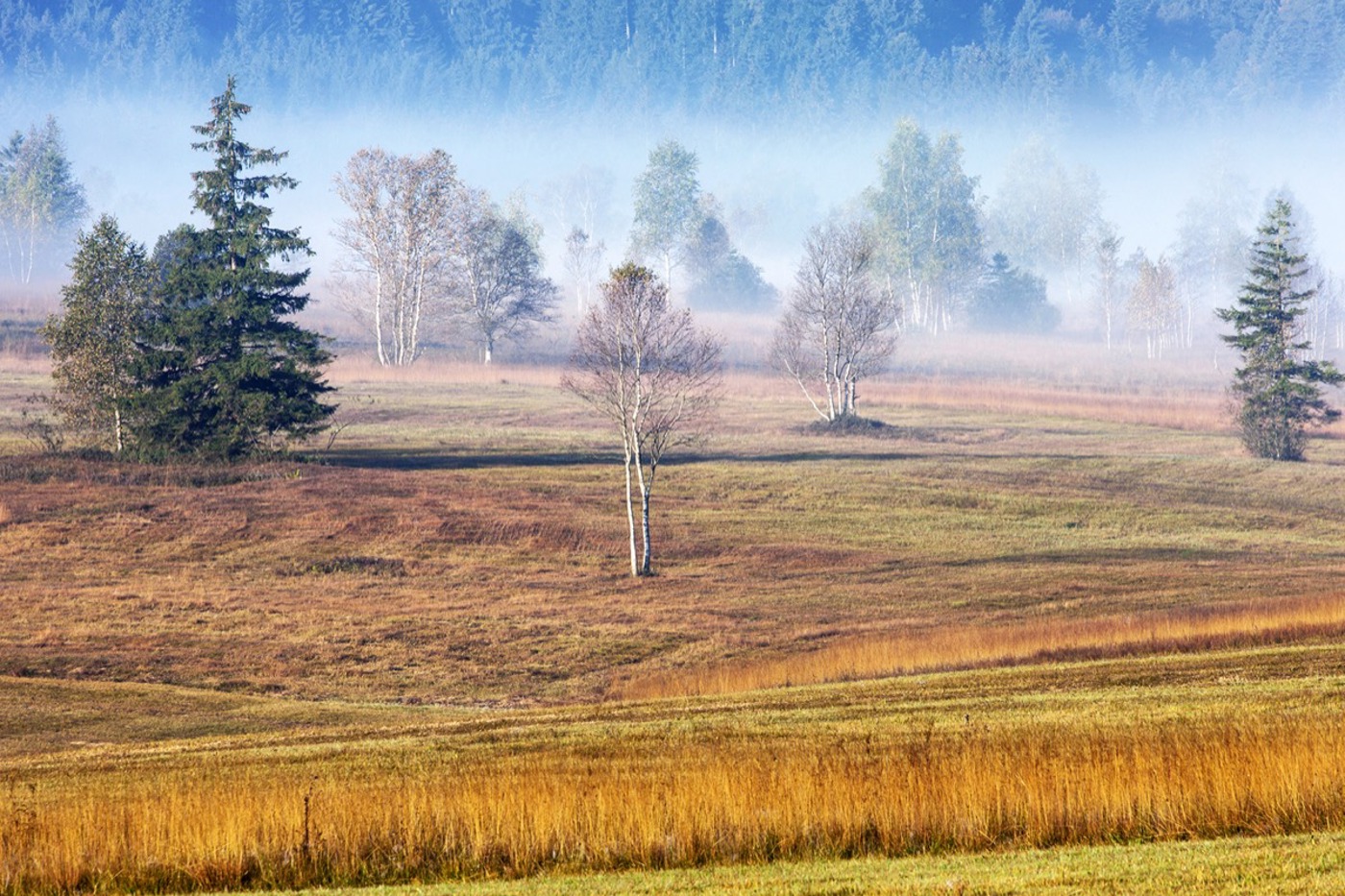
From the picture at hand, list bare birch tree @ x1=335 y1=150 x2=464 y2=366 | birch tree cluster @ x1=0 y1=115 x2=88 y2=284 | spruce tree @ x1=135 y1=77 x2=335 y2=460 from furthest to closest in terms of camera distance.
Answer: birch tree cluster @ x1=0 y1=115 x2=88 y2=284 < bare birch tree @ x1=335 y1=150 x2=464 y2=366 < spruce tree @ x1=135 y1=77 x2=335 y2=460

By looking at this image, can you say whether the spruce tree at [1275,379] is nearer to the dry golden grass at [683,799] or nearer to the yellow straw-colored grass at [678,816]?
the dry golden grass at [683,799]

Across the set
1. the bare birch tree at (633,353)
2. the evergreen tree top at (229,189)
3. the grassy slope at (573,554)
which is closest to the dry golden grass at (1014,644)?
the grassy slope at (573,554)

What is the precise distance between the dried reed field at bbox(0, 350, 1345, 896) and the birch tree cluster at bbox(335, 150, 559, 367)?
41.8 meters

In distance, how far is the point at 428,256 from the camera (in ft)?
418

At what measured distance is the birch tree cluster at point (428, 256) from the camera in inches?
4916

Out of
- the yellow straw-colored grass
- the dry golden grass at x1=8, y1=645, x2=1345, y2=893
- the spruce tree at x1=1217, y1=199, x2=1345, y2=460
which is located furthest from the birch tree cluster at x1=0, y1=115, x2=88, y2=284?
the yellow straw-colored grass

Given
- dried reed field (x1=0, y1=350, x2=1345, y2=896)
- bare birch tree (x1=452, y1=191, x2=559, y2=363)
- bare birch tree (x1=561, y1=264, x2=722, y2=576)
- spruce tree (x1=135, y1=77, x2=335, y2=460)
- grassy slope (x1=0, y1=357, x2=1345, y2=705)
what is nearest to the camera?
dried reed field (x1=0, y1=350, x2=1345, y2=896)

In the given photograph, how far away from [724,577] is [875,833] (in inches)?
1347

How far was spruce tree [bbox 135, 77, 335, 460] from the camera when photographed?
219ft

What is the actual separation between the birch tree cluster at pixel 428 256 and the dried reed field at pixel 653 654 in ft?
137

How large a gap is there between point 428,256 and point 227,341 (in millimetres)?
59830

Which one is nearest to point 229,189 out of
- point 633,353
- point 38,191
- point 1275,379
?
point 633,353

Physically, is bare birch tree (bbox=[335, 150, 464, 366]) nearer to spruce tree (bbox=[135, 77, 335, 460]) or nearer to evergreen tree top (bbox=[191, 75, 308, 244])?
evergreen tree top (bbox=[191, 75, 308, 244])

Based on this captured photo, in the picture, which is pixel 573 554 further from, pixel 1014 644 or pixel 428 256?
pixel 428 256
